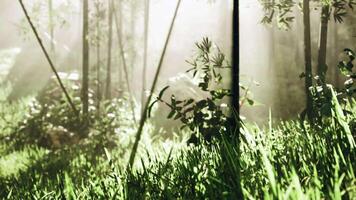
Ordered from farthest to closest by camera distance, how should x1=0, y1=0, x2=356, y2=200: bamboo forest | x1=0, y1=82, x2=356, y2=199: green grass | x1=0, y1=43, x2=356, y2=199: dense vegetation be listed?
1. x1=0, y1=0, x2=356, y2=200: bamboo forest
2. x1=0, y1=43, x2=356, y2=199: dense vegetation
3. x1=0, y1=82, x2=356, y2=199: green grass

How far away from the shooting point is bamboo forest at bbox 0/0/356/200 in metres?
1.64

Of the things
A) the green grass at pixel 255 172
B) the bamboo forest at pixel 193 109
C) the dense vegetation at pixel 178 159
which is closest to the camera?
the green grass at pixel 255 172

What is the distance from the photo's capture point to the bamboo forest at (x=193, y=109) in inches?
64.6

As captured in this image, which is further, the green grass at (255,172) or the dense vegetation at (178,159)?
the dense vegetation at (178,159)

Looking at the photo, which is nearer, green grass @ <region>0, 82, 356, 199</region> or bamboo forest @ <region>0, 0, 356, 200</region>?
green grass @ <region>0, 82, 356, 199</region>

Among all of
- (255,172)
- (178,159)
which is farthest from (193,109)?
(255,172)

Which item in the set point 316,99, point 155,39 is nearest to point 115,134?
point 316,99

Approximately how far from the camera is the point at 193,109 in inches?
123

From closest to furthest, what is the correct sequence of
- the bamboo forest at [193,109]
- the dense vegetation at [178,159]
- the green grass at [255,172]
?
the green grass at [255,172], the dense vegetation at [178,159], the bamboo forest at [193,109]

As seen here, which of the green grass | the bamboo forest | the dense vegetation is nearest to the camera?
the green grass

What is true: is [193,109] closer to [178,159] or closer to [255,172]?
[178,159]

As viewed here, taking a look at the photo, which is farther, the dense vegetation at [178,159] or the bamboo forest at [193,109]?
the bamboo forest at [193,109]

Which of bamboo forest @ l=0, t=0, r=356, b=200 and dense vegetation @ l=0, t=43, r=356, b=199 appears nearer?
dense vegetation @ l=0, t=43, r=356, b=199

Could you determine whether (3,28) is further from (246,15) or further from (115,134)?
(115,134)
